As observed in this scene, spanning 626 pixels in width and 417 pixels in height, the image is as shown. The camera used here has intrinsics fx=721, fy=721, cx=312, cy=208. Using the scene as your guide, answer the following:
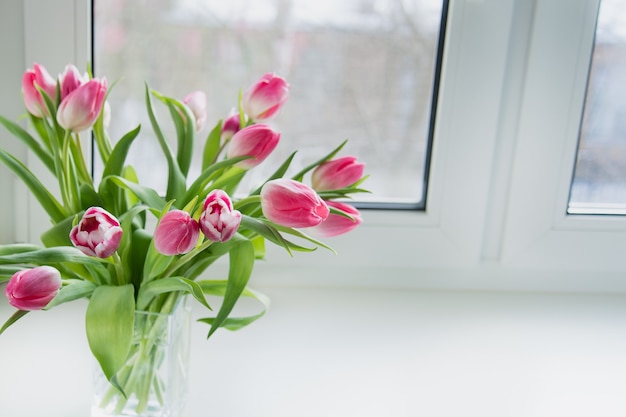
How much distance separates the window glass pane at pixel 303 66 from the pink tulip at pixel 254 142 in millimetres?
367

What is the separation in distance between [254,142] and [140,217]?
14 centimetres

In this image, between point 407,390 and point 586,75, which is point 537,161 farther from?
point 407,390

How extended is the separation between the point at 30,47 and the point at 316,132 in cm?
38

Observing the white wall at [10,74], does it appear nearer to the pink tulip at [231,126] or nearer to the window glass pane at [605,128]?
the pink tulip at [231,126]

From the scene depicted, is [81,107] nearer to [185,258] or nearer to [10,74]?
[185,258]

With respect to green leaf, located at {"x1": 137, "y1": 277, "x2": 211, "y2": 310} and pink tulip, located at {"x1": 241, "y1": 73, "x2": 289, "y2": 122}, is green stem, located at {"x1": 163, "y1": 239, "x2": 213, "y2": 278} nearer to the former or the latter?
green leaf, located at {"x1": 137, "y1": 277, "x2": 211, "y2": 310}

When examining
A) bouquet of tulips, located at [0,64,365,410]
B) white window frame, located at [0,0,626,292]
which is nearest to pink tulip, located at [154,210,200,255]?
bouquet of tulips, located at [0,64,365,410]

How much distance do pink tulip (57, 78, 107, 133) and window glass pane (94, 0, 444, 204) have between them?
14.2 inches

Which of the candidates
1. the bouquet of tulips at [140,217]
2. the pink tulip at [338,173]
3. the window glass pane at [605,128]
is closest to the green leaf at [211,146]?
the bouquet of tulips at [140,217]

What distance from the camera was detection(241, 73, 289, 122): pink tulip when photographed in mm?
638

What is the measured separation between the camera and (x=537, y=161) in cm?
100

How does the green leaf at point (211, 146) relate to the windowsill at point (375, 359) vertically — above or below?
above

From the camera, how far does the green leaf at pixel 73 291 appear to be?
0.53m

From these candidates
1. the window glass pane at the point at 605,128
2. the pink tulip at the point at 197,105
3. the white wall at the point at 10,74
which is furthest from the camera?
the window glass pane at the point at 605,128
